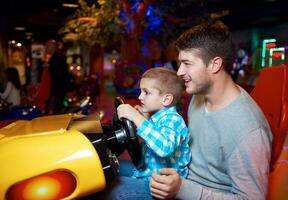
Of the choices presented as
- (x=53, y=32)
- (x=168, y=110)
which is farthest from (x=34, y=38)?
(x=168, y=110)

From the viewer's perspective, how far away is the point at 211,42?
1572 mm

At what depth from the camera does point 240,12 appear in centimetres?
1434

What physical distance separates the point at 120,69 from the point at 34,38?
17977 millimetres

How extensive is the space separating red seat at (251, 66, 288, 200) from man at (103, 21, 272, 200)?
9 centimetres

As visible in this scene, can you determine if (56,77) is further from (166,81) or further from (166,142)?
(166,142)

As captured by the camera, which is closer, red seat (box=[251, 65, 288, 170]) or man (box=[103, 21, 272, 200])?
man (box=[103, 21, 272, 200])

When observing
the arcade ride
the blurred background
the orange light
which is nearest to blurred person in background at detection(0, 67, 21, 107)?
the blurred background

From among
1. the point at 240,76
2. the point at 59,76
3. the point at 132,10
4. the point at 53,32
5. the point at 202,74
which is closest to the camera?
the point at 202,74

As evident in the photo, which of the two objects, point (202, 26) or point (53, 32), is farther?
point (53, 32)

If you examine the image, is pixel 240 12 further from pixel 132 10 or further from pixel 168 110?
pixel 168 110

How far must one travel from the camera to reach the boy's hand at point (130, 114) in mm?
1601

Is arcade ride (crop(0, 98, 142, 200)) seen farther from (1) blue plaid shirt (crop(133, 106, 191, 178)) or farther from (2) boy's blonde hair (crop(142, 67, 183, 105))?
(2) boy's blonde hair (crop(142, 67, 183, 105))

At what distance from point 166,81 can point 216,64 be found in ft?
1.03

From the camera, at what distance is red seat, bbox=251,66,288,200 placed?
1521 mm
